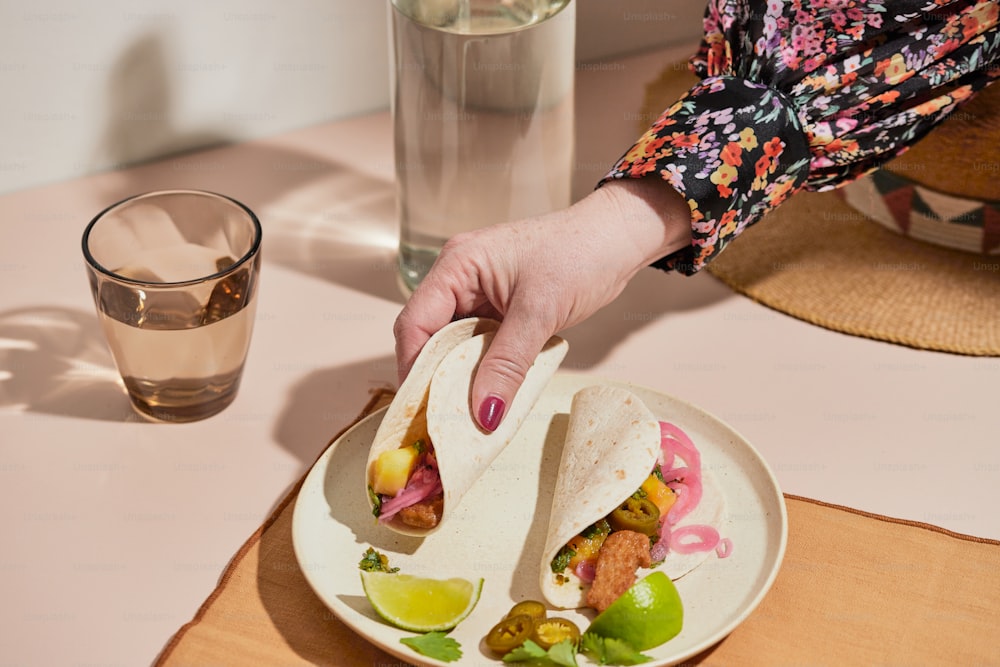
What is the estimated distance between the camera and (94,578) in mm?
1040

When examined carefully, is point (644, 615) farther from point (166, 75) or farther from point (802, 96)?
point (166, 75)

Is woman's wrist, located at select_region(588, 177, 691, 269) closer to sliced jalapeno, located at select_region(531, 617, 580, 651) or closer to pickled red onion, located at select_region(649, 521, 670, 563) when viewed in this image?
pickled red onion, located at select_region(649, 521, 670, 563)

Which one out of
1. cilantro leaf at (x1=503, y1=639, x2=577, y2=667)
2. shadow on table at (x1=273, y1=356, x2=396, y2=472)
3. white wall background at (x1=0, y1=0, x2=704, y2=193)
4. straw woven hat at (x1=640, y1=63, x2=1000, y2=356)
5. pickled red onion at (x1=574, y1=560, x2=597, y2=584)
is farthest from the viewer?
white wall background at (x1=0, y1=0, x2=704, y2=193)

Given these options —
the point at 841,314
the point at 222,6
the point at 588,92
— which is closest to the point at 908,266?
the point at 841,314

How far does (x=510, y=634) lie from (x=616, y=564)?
12 centimetres

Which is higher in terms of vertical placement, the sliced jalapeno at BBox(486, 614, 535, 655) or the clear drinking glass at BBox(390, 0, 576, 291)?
the clear drinking glass at BBox(390, 0, 576, 291)

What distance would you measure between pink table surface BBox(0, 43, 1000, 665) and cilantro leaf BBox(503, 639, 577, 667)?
1.06ft

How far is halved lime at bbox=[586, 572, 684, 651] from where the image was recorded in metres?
0.88

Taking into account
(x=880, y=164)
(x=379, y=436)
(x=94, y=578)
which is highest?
(x=880, y=164)

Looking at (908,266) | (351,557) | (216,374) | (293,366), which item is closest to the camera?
(351,557)

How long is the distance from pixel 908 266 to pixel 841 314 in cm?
16

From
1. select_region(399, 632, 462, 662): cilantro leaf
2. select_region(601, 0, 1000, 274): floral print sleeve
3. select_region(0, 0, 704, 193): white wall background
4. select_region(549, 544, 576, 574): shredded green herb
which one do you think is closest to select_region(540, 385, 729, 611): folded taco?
select_region(549, 544, 576, 574): shredded green herb

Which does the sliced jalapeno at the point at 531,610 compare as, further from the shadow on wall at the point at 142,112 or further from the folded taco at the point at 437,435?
the shadow on wall at the point at 142,112

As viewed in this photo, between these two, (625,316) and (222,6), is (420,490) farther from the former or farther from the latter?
(222,6)
